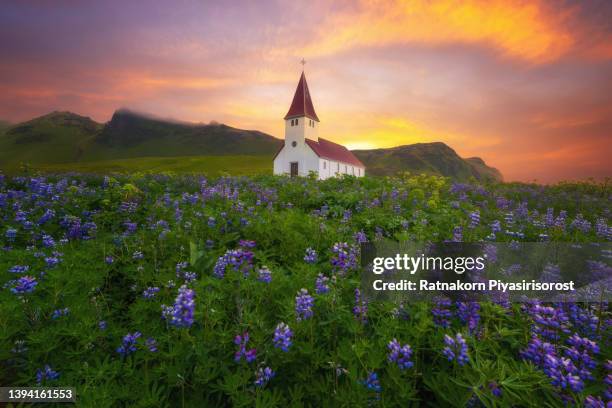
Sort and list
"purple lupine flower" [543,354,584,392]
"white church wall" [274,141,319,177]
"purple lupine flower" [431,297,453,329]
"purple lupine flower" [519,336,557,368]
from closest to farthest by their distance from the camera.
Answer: "purple lupine flower" [543,354,584,392] < "purple lupine flower" [519,336,557,368] < "purple lupine flower" [431,297,453,329] < "white church wall" [274,141,319,177]

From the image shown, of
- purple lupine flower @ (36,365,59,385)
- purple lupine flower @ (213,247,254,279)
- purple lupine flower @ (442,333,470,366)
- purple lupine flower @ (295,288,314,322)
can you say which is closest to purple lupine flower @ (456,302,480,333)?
purple lupine flower @ (442,333,470,366)

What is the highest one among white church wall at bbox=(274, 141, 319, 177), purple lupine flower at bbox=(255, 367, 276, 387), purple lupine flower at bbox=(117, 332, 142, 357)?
white church wall at bbox=(274, 141, 319, 177)

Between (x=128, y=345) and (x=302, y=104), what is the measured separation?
162 feet

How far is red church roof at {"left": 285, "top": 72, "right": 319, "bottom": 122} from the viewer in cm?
4854

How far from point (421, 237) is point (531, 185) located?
52.0 feet

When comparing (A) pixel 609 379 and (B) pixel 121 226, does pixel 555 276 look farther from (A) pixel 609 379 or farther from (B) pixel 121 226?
(B) pixel 121 226

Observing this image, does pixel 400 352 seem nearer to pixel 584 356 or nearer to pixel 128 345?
pixel 584 356

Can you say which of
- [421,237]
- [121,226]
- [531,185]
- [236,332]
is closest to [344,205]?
[421,237]

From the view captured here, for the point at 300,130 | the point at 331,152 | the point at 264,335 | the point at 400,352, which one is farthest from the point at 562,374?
the point at 331,152

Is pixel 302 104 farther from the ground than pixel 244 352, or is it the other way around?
pixel 302 104

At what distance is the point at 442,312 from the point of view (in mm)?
2666

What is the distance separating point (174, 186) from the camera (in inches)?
440

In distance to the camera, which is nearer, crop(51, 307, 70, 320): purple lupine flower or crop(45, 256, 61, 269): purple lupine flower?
crop(51, 307, 70, 320): purple lupine flower

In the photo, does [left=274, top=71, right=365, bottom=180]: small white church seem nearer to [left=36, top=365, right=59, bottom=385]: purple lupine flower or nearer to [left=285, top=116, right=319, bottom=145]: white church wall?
[left=285, top=116, right=319, bottom=145]: white church wall
